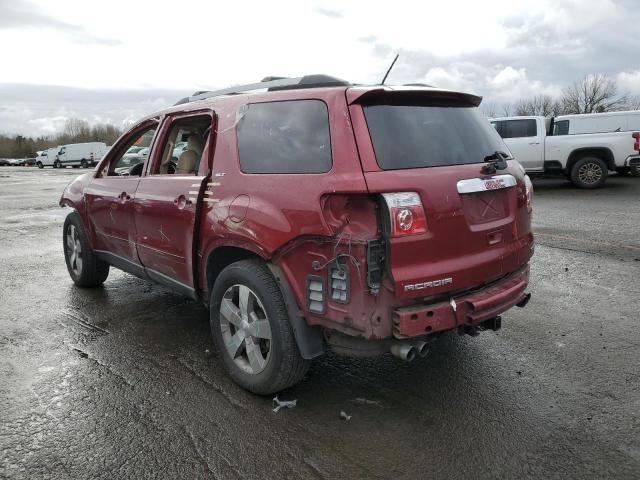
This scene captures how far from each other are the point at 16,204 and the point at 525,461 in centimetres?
1594

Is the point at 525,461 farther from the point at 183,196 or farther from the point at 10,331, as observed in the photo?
the point at 10,331

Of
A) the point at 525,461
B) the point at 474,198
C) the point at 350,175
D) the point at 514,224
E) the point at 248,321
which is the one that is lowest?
the point at 525,461

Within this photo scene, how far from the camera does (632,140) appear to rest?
537 inches

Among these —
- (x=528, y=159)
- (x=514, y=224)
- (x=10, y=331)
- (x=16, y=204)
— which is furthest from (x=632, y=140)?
(x=16, y=204)

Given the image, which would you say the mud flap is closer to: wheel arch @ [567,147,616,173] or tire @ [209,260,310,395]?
tire @ [209,260,310,395]

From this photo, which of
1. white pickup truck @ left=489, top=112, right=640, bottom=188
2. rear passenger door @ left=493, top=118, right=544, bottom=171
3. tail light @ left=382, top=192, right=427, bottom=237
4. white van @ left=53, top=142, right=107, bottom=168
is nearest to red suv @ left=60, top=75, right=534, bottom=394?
tail light @ left=382, top=192, right=427, bottom=237

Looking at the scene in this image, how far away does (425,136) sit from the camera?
2988 mm

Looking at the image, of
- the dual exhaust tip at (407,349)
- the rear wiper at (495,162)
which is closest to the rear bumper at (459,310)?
the dual exhaust tip at (407,349)

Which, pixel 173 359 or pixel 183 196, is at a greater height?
pixel 183 196

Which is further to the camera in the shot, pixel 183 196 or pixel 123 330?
pixel 123 330

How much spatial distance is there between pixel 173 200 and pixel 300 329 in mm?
1531

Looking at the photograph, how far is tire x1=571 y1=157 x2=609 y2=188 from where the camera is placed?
46.9 feet

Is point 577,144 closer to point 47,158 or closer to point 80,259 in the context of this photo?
point 80,259

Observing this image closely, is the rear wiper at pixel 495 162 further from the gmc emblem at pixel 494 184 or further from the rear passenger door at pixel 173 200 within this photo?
the rear passenger door at pixel 173 200
